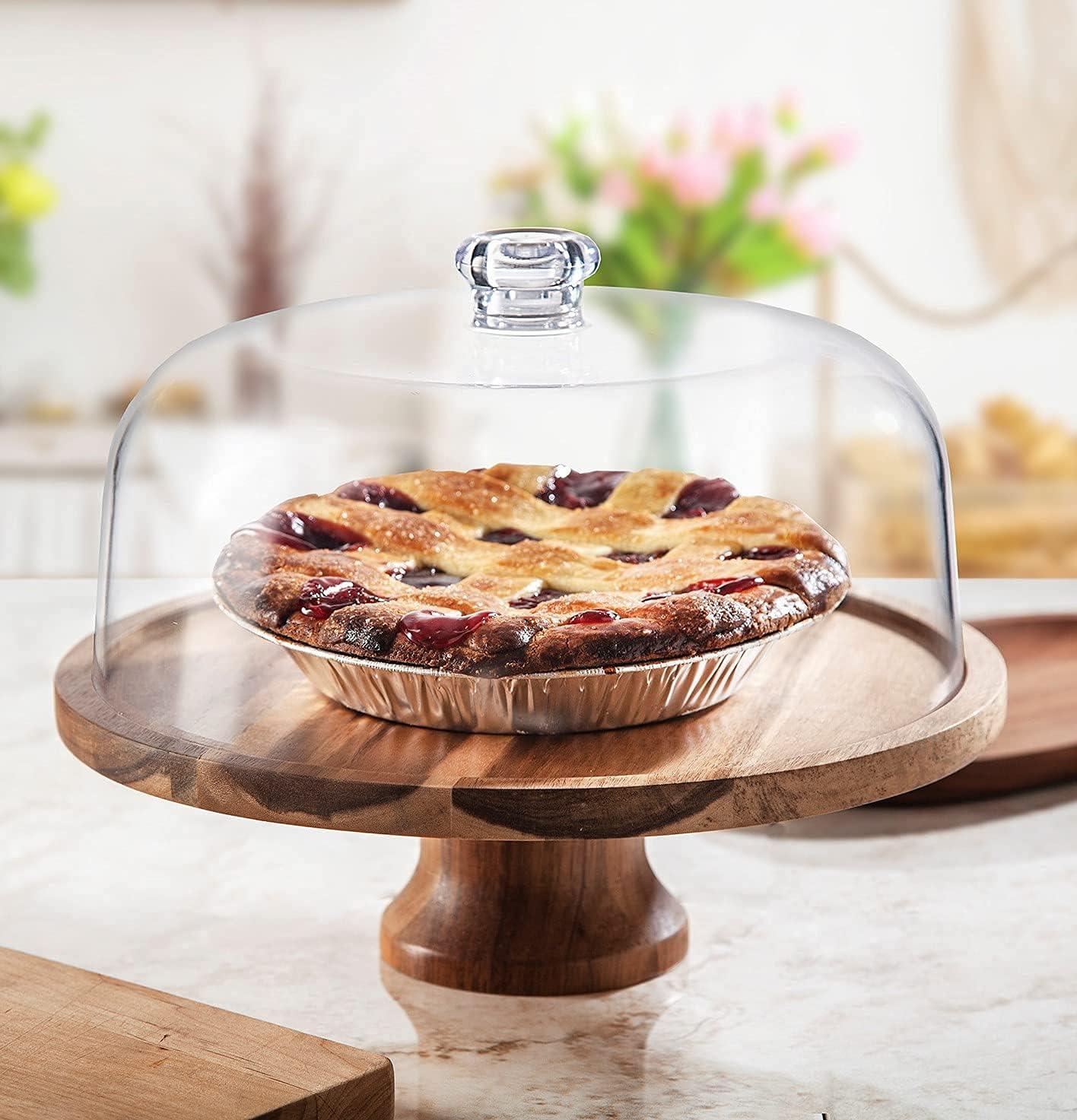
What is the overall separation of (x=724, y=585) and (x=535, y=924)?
12.3 inches

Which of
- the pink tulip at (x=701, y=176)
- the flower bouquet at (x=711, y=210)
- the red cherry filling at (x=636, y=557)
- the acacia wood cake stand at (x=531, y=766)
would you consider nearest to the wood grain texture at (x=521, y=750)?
the acacia wood cake stand at (x=531, y=766)

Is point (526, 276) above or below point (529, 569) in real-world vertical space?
above

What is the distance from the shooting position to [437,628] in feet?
3.21

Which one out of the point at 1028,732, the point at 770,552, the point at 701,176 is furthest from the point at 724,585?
the point at 701,176

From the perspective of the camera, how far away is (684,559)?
3.66ft

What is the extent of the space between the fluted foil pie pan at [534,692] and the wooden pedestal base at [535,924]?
0.67 ft

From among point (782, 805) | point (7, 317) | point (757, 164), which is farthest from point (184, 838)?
point (7, 317)

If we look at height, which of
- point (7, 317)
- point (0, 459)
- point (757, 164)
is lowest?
point (0, 459)

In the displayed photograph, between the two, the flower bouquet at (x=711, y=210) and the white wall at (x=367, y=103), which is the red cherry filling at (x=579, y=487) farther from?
the white wall at (x=367, y=103)

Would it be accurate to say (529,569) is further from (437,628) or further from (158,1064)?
(158,1064)

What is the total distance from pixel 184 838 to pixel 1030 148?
2514 mm

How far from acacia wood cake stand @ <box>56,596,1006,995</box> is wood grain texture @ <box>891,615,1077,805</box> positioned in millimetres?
263

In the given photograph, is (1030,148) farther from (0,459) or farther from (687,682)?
(687,682)

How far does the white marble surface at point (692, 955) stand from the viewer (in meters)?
1.04
